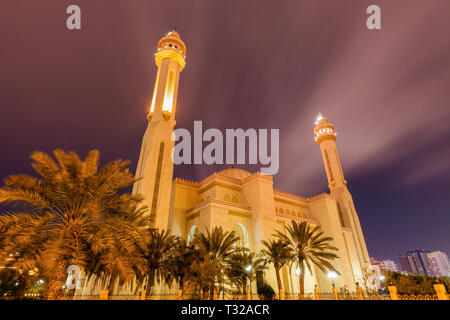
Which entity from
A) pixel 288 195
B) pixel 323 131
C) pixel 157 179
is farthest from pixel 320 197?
pixel 157 179

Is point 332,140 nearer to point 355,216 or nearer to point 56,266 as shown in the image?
point 355,216

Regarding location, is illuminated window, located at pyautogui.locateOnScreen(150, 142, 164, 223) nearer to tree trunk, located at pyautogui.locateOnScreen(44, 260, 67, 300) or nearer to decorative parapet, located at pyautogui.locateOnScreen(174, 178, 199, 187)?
decorative parapet, located at pyautogui.locateOnScreen(174, 178, 199, 187)

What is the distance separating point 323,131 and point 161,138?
94.9 ft

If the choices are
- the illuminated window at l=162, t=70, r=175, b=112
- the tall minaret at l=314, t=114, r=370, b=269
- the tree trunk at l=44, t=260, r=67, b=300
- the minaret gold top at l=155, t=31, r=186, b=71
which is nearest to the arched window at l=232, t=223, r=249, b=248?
the illuminated window at l=162, t=70, r=175, b=112

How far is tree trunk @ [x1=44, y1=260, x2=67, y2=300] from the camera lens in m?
8.87

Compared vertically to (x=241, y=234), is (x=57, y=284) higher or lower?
lower

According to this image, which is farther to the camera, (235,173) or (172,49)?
(235,173)

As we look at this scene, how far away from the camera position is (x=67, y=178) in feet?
31.0

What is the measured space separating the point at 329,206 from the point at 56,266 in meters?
31.9

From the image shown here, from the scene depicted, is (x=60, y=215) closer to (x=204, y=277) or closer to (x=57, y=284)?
(x=57, y=284)

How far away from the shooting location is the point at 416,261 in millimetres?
157500

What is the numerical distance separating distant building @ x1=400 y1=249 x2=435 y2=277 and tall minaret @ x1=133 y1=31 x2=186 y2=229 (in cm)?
18719

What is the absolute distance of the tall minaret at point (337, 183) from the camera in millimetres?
35000
